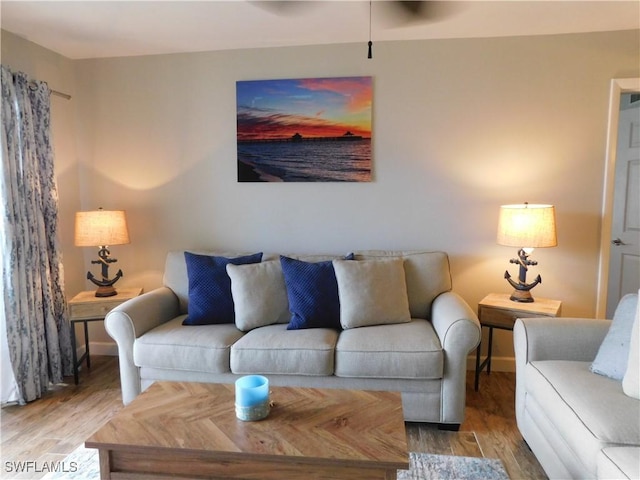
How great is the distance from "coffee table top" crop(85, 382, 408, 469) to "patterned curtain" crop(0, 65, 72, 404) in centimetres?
137

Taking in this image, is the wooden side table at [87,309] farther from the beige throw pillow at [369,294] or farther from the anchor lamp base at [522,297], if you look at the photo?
the anchor lamp base at [522,297]

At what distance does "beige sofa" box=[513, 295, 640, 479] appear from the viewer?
1.34 metres

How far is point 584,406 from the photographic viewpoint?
4.92 feet

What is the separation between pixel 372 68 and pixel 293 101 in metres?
0.62

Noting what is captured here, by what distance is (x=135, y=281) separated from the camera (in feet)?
10.8

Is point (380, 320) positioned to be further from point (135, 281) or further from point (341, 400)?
point (135, 281)

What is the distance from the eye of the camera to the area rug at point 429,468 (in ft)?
5.95

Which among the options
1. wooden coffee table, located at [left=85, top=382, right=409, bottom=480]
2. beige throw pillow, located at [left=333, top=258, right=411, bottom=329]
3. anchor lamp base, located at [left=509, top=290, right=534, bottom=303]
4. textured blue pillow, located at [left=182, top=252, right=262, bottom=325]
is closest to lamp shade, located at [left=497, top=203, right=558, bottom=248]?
anchor lamp base, located at [left=509, top=290, right=534, bottom=303]

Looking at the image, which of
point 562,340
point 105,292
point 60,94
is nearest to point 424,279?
point 562,340

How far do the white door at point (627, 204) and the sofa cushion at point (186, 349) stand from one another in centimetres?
316

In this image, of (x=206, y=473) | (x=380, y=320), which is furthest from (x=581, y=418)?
(x=206, y=473)

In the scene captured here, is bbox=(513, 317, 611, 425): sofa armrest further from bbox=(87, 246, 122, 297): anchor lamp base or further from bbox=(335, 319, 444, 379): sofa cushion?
bbox=(87, 246, 122, 297): anchor lamp base

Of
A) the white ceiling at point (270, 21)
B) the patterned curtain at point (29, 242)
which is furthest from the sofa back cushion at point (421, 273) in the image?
the white ceiling at point (270, 21)

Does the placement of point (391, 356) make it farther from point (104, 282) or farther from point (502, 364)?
point (104, 282)
